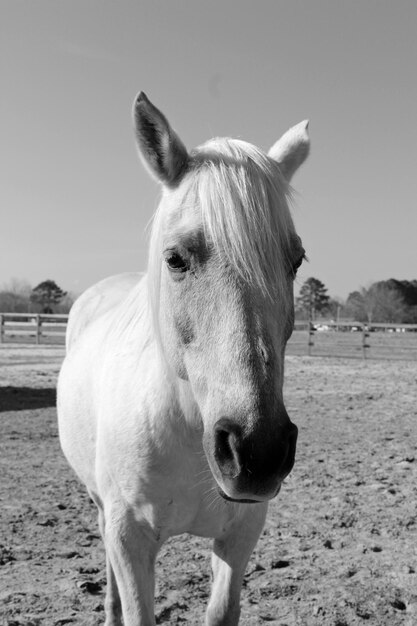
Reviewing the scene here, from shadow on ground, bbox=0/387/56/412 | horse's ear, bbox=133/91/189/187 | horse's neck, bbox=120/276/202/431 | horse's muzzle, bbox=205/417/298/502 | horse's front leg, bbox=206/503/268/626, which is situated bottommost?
shadow on ground, bbox=0/387/56/412

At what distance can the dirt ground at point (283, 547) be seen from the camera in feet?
9.77

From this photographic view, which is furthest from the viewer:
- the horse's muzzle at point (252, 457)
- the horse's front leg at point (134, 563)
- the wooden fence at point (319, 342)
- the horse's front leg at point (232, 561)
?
the wooden fence at point (319, 342)

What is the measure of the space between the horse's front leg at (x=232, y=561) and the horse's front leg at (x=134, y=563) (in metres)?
0.30

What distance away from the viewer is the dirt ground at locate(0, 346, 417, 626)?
9.77 ft

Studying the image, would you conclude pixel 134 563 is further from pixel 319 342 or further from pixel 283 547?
pixel 319 342

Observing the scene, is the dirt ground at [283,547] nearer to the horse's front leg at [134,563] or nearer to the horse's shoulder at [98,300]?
the horse's front leg at [134,563]

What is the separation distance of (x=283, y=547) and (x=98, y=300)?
6.79ft

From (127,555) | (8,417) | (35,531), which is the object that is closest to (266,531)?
(35,531)

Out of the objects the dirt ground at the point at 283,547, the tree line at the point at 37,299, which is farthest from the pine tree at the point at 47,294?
the dirt ground at the point at 283,547

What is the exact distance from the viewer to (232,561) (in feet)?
7.68

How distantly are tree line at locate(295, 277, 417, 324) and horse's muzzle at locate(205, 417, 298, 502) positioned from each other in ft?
178

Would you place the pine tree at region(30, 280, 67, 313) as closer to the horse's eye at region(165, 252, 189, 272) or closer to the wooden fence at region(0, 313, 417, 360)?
the wooden fence at region(0, 313, 417, 360)

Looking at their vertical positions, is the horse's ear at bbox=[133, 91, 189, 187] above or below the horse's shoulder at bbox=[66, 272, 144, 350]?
above

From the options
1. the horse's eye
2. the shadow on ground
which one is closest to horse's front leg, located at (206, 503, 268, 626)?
the horse's eye
